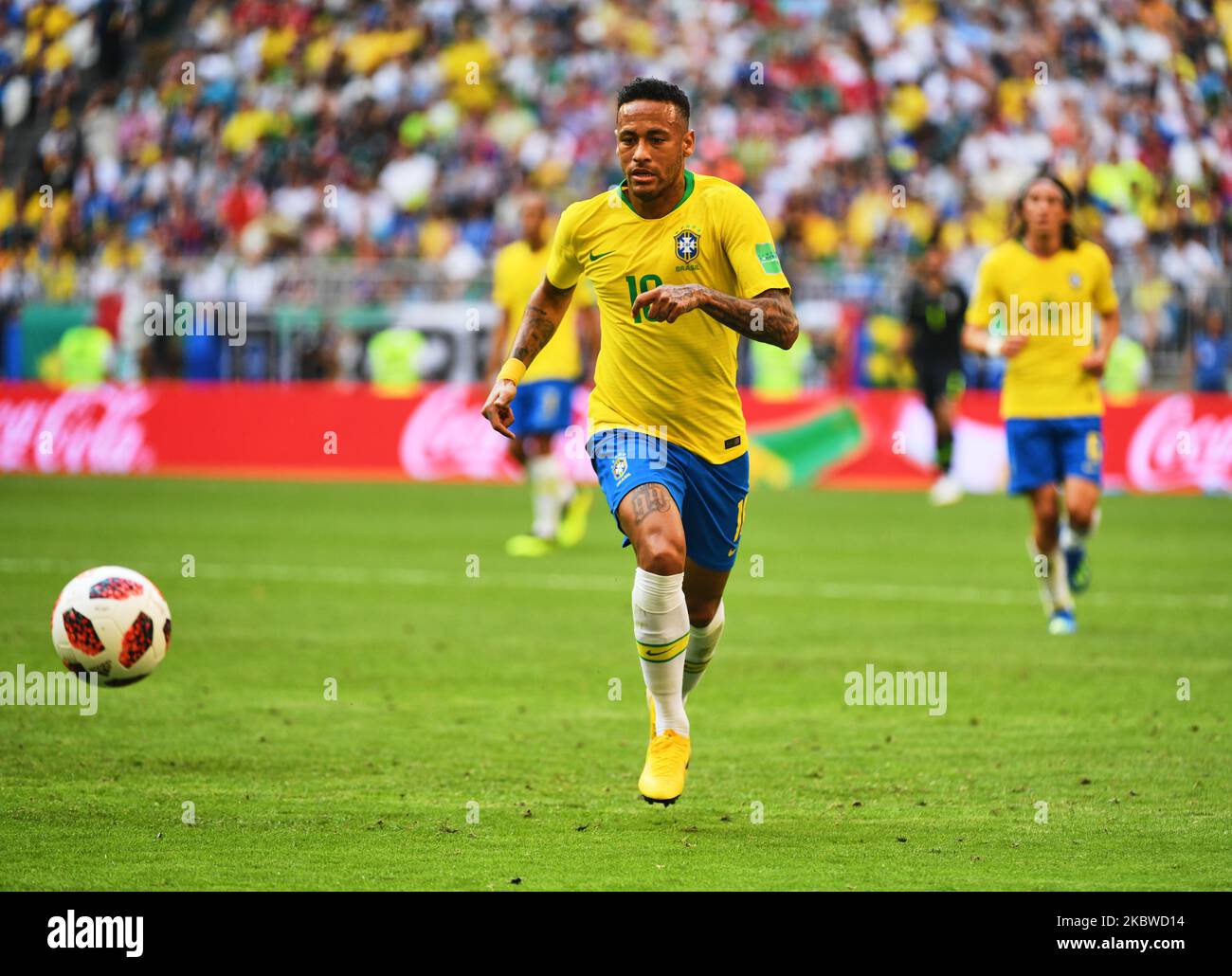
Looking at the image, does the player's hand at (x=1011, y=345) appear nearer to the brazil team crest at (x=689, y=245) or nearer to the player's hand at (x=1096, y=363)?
the player's hand at (x=1096, y=363)

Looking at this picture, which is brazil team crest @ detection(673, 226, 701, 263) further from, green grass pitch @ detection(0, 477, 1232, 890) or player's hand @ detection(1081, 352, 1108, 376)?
player's hand @ detection(1081, 352, 1108, 376)

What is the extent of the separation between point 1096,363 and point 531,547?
20.7 feet

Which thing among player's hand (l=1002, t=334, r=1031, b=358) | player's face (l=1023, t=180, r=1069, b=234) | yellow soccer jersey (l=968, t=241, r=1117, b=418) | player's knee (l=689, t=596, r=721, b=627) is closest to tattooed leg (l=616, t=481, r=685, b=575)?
player's knee (l=689, t=596, r=721, b=627)

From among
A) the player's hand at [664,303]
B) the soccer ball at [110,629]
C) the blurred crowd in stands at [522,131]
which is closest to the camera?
the player's hand at [664,303]

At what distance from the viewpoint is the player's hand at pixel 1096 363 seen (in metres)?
10.9

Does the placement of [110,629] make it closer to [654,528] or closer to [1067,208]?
[654,528]

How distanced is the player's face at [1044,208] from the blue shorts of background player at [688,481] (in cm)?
478

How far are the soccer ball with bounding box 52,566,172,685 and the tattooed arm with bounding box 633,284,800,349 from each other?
278 cm

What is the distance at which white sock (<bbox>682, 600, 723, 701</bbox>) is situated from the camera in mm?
7363

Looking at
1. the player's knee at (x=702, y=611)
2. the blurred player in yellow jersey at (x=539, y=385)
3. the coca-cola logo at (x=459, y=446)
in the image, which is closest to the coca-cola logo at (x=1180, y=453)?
the coca-cola logo at (x=459, y=446)

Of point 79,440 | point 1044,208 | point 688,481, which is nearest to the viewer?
point 688,481

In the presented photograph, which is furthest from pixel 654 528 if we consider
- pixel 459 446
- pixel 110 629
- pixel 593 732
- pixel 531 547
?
pixel 459 446

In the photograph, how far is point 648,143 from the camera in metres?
6.66
